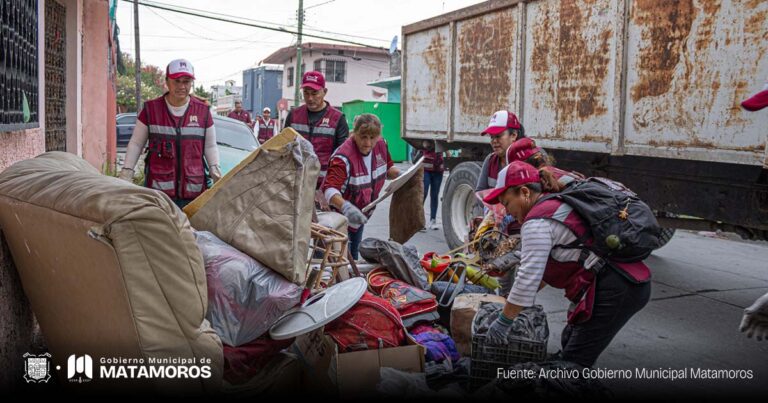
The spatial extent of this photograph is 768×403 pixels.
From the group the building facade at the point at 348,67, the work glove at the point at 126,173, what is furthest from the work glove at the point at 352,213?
the building facade at the point at 348,67

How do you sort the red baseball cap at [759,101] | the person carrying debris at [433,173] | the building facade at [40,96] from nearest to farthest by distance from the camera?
the building facade at [40,96]
the red baseball cap at [759,101]
the person carrying debris at [433,173]

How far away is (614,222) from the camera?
330cm

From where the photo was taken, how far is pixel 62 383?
8.74 ft

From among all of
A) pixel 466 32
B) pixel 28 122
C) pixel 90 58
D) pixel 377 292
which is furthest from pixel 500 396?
pixel 90 58

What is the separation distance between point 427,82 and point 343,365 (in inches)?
236

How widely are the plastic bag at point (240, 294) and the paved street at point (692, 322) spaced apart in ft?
6.75

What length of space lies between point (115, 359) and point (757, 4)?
14.6ft

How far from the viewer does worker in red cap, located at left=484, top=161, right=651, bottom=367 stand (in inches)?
130

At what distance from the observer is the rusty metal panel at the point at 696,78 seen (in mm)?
4547

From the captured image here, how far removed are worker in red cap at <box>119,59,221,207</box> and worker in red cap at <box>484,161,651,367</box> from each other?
7.91ft

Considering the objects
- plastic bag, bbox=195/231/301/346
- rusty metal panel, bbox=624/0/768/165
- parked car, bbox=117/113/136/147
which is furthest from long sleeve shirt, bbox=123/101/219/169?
parked car, bbox=117/113/136/147

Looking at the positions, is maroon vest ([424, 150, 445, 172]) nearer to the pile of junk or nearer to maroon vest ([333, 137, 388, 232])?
maroon vest ([333, 137, 388, 232])

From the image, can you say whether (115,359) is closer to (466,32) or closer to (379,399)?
(379,399)

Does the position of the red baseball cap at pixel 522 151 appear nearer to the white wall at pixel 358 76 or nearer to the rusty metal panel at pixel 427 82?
the rusty metal panel at pixel 427 82
